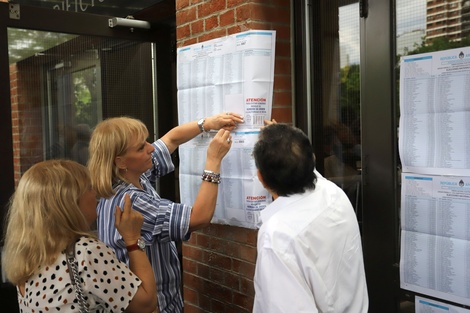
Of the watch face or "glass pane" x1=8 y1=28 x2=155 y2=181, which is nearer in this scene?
the watch face

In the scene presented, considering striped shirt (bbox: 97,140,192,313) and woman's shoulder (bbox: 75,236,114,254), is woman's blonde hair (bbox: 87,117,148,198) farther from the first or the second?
woman's shoulder (bbox: 75,236,114,254)

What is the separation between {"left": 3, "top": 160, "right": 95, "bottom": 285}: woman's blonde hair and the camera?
6.12 ft

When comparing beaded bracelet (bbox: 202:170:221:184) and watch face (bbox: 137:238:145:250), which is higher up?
beaded bracelet (bbox: 202:170:221:184)

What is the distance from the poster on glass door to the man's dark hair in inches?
19.2

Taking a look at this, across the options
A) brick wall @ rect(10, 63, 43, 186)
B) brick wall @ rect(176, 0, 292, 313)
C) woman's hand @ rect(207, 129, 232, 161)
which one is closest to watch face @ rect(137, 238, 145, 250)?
woman's hand @ rect(207, 129, 232, 161)

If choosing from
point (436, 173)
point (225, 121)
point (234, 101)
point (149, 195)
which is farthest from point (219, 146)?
point (436, 173)

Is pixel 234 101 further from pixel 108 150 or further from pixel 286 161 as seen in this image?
pixel 286 161

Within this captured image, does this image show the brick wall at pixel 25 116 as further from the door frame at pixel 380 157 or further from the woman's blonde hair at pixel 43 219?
the door frame at pixel 380 157

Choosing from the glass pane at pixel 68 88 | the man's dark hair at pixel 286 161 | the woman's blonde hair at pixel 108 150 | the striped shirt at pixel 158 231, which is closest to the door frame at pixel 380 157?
the man's dark hair at pixel 286 161

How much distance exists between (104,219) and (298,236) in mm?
1102

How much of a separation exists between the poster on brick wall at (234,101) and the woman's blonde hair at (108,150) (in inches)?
18.4

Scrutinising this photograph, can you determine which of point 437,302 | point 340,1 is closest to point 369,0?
point 340,1

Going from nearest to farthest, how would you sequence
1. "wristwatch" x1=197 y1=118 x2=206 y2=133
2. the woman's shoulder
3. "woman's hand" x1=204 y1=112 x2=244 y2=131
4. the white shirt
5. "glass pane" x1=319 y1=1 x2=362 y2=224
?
the white shirt, the woman's shoulder, "glass pane" x1=319 y1=1 x2=362 y2=224, "woman's hand" x1=204 y1=112 x2=244 y2=131, "wristwatch" x1=197 y1=118 x2=206 y2=133

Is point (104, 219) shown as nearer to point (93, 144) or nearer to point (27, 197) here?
point (93, 144)
